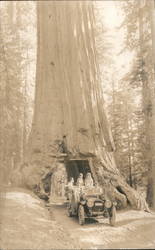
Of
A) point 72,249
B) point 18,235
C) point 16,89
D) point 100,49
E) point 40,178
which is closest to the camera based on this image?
point 72,249

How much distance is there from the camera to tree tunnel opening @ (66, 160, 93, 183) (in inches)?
172

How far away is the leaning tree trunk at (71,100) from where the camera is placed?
4.26m

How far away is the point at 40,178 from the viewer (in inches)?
170

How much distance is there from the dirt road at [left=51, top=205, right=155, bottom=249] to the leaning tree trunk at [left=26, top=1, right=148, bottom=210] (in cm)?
37

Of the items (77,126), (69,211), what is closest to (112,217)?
(69,211)

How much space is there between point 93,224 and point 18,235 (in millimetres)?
820

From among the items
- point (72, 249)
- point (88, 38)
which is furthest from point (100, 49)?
point (72, 249)

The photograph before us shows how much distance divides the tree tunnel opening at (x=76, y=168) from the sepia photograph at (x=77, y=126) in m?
0.01

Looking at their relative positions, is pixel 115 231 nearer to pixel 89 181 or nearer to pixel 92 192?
pixel 92 192

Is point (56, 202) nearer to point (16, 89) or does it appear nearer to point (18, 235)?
point (18, 235)

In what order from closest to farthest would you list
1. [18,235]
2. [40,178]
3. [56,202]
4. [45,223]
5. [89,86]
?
1. [18,235]
2. [45,223]
3. [56,202]
4. [40,178]
5. [89,86]

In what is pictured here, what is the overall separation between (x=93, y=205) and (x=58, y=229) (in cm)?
45

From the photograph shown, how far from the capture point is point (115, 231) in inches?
130

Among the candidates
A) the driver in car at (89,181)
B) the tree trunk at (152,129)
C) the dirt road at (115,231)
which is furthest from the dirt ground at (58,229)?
the tree trunk at (152,129)
